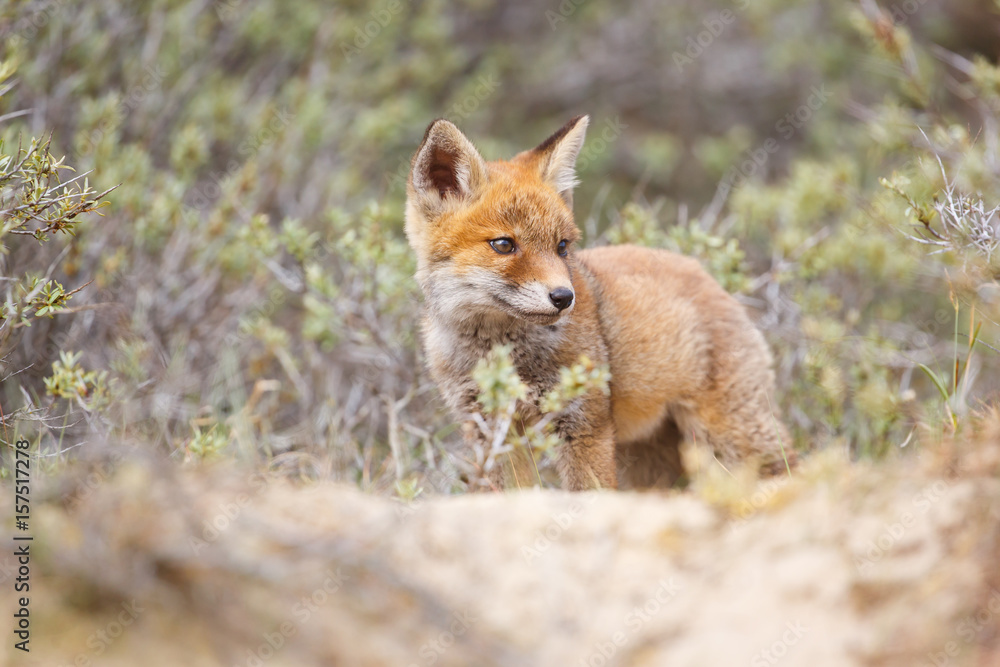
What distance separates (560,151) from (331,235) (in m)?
2.13

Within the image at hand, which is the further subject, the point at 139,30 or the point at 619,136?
the point at 619,136

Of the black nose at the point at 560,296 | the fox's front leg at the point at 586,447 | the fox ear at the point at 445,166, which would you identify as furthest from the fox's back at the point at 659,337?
the fox ear at the point at 445,166

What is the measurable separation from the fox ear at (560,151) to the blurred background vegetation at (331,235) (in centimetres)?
129

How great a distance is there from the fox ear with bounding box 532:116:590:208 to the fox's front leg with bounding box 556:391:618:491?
4.10ft

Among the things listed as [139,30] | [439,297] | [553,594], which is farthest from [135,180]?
[553,594]

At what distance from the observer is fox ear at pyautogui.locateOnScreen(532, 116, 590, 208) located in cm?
439

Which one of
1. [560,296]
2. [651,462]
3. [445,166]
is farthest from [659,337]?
[445,166]

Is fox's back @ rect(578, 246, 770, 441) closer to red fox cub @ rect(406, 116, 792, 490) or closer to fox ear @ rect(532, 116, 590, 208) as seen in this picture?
red fox cub @ rect(406, 116, 792, 490)

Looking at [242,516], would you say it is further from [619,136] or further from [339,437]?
[619,136]

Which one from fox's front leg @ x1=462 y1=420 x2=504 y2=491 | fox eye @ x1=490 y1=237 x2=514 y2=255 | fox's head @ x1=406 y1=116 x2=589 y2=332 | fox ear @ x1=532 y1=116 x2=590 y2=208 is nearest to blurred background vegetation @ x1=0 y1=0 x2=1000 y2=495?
fox's front leg @ x1=462 y1=420 x2=504 y2=491

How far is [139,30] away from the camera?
6961 mm

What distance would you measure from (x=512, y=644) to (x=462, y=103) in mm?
7729

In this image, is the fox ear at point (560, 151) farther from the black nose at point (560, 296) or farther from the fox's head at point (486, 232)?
the black nose at point (560, 296)

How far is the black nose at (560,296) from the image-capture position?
3.70m
